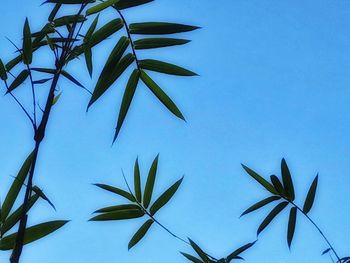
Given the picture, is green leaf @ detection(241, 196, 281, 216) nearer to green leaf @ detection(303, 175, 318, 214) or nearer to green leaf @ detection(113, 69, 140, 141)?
green leaf @ detection(303, 175, 318, 214)

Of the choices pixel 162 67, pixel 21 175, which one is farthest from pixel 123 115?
pixel 21 175

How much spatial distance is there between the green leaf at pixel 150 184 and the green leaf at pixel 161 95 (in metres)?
0.30

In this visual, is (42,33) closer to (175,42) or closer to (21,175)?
(175,42)

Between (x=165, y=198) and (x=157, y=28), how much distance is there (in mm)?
577

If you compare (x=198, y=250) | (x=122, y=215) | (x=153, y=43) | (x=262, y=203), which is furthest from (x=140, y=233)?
(x=153, y=43)

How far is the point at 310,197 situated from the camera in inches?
73.3

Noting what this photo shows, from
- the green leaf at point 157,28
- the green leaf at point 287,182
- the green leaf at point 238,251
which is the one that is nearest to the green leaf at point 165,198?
the green leaf at point 238,251

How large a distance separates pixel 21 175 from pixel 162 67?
522 mm

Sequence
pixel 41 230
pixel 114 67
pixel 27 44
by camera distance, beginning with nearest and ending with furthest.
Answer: pixel 41 230 < pixel 27 44 < pixel 114 67

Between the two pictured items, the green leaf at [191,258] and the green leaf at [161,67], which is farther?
the green leaf at [191,258]

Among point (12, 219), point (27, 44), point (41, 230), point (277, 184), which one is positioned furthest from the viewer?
point (277, 184)

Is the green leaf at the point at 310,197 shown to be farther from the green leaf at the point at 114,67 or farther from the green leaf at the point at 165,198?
the green leaf at the point at 114,67

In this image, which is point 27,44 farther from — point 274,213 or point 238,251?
point 274,213

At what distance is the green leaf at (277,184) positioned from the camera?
72.0 inches
